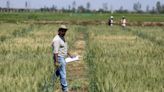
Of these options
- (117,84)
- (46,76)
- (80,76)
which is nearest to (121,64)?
(80,76)

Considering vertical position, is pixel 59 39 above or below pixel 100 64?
above

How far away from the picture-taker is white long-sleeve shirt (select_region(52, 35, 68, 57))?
9094mm

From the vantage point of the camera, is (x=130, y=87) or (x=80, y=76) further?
(x=80, y=76)

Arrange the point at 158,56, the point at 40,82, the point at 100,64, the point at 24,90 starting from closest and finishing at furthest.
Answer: the point at 24,90
the point at 40,82
the point at 100,64
the point at 158,56

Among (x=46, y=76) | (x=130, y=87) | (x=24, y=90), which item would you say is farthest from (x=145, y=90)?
(x=46, y=76)

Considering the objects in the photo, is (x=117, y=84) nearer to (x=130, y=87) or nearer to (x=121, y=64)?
(x=130, y=87)

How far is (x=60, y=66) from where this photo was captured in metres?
9.25

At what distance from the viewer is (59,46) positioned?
9.16m

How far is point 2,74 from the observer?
1016cm

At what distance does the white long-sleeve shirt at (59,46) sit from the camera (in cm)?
909

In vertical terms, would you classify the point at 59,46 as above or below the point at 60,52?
above

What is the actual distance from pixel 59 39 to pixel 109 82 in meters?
1.30

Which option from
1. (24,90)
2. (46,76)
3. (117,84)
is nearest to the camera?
(24,90)

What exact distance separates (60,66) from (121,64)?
2957 millimetres
